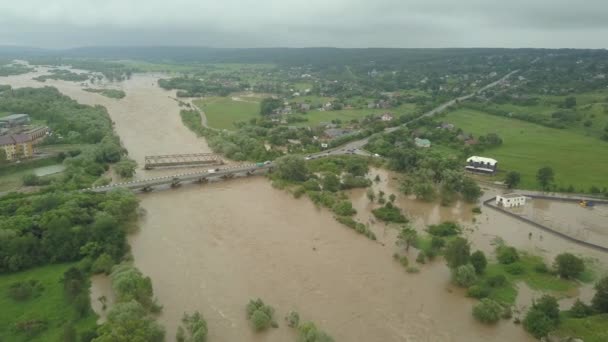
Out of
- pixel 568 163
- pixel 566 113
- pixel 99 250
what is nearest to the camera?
pixel 99 250

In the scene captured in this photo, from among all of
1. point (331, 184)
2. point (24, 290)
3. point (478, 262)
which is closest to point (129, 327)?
point (24, 290)

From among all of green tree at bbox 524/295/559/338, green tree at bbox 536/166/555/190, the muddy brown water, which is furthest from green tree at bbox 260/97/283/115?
green tree at bbox 524/295/559/338

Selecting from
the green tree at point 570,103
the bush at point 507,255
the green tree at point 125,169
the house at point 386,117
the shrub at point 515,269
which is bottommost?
the shrub at point 515,269

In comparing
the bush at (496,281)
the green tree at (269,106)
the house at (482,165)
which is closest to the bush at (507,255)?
the bush at (496,281)

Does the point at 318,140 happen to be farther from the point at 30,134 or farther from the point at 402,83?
the point at 402,83

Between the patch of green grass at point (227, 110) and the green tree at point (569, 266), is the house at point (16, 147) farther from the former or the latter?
the green tree at point (569, 266)

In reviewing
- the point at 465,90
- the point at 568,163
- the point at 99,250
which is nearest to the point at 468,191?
the point at 568,163
